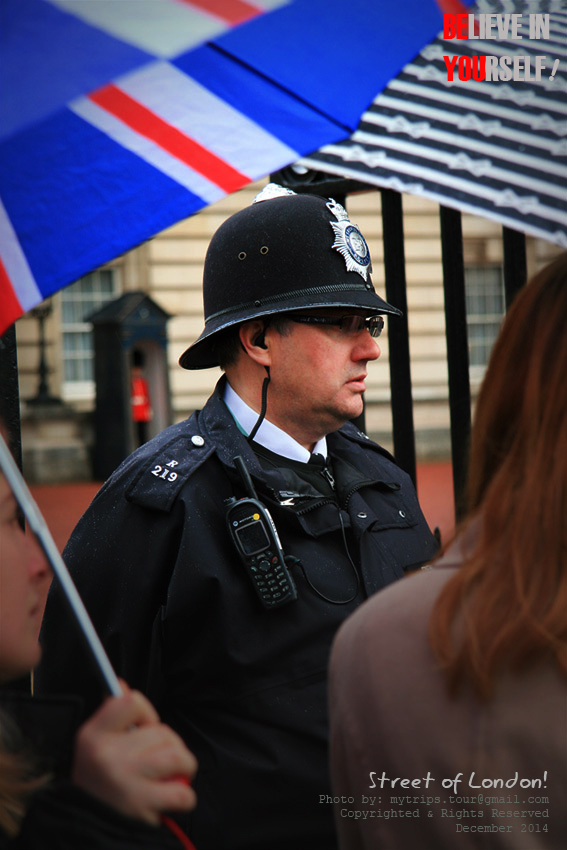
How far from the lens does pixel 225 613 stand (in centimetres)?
230

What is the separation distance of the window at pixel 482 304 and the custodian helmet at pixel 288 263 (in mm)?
15391

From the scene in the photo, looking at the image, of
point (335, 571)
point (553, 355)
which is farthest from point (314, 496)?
point (553, 355)

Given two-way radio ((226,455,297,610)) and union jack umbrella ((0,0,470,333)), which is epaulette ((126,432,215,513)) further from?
union jack umbrella ((0,0,470,333))

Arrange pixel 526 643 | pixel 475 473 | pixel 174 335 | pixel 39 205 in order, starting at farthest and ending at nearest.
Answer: pixel 174 335 < pixel 39 205 < pixel 475 473 < pixel 526 643

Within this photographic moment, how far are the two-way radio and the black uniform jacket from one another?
6cm

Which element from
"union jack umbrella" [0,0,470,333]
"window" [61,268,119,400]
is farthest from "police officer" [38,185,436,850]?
"window" [61,268,119,400]

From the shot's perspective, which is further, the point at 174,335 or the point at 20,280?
the point at 174,335

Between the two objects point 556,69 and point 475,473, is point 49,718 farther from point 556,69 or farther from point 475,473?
point 556,69

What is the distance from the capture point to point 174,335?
16.9m

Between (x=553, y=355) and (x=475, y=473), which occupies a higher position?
(x=553, y=355)

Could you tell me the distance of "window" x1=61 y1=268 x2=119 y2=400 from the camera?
17.9 metres

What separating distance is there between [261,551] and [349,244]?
902mm

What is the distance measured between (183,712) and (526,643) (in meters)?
1.32

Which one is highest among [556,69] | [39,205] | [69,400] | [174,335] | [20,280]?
[556,69]
